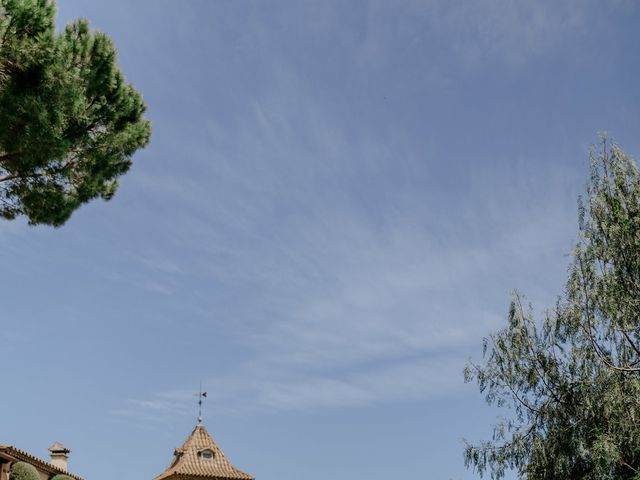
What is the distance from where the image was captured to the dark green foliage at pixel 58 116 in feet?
43.0

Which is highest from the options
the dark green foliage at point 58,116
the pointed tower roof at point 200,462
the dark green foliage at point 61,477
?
the dark green foliage at point 58,116

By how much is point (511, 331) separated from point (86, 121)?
17461 mm

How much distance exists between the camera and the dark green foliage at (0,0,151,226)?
13094 millimetres

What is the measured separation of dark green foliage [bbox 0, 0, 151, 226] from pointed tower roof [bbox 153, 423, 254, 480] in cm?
2553

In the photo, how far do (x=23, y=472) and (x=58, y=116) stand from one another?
20.8m

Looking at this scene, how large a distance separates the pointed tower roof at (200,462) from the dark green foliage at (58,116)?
25.5 metres

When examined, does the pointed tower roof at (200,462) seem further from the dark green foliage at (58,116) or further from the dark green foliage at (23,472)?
the dark green foliage at (58,116)

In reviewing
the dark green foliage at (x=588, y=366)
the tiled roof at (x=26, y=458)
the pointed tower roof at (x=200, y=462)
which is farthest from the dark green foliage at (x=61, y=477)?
the dark green foliage at (x=588, y=366)

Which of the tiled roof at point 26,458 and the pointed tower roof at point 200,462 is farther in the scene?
the pointed tower roof at point 200,462

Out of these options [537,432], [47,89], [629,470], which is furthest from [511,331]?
[47,89]

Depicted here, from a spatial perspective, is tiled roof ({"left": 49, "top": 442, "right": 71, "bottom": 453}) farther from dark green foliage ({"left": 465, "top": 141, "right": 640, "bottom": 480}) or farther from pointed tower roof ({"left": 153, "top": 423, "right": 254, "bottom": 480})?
dark green foliage ({"left": 465, "top": 141, "right": 640, "bottom": 480})

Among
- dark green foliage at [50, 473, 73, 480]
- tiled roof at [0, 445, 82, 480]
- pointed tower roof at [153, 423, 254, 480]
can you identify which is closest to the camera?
tiled roof at [0, 445, 82, 480]

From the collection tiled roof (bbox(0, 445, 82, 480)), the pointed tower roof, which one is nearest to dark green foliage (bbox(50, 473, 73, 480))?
tiled roof (bbox(0, 445, 82, 480))

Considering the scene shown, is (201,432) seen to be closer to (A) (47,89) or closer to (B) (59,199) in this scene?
(B) (59,199)
